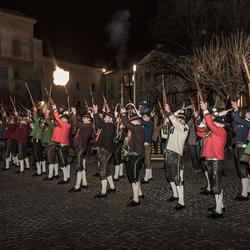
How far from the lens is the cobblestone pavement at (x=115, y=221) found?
6.20 metres

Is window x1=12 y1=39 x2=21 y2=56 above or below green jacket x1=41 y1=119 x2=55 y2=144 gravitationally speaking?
above

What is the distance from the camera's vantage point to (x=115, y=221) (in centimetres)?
741

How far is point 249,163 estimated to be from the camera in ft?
28.0

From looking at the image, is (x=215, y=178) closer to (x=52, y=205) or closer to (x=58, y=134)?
(x=52, y=205)

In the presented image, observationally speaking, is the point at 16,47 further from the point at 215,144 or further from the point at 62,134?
the point at 215,144

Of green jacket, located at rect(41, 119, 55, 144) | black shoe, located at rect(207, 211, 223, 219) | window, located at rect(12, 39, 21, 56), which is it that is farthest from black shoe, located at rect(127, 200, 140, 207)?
window, located at rect(12, 39, 21, 56)

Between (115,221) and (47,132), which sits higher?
(47,132)

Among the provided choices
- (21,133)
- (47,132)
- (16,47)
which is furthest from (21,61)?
(47,132)

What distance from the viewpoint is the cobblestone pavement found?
620cm

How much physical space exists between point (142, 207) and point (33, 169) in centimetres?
757

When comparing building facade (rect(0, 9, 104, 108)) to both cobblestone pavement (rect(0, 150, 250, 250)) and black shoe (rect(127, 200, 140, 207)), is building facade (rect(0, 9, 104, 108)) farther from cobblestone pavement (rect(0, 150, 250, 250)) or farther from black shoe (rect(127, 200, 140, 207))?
black shoe (rect(127, 200, 140, 207))

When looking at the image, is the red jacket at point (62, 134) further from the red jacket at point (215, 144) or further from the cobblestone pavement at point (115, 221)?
the red jacket at point (215, 144)

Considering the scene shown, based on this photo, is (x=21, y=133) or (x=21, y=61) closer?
(x=21, y=133)

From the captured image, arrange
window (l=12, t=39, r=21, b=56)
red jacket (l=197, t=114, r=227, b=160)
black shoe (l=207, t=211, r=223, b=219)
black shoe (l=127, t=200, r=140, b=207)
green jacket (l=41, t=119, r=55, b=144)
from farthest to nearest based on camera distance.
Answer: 1. window (l=12, t=39, r=21, b=56)
2. green jacket (l=41, t=119, r=55, b=144)
3. black shoe (l=127, t=200, r=140, b=207)
4. red jacket (l=197, t=114, r=227, b=160)
5. black shoe (l=207, t=211, r=223, b=219)
